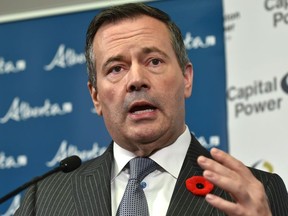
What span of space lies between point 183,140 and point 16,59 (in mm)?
1479

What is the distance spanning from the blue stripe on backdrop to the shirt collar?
817 millimetres

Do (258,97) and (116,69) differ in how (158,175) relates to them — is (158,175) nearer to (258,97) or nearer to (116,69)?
(116,69)

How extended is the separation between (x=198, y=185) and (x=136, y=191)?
187mm

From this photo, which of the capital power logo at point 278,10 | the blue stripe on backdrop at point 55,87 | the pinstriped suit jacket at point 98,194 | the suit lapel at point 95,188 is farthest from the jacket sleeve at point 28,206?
the capital power logo at point 278,10

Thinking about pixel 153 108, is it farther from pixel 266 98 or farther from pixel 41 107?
pixel 41 107

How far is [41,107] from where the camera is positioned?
326 cm

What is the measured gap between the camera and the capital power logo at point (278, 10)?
111 inches

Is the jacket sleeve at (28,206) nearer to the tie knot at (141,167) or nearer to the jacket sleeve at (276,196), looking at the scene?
the tie knot at (141,167)

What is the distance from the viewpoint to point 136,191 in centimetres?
198

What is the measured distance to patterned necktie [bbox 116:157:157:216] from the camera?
1935mm

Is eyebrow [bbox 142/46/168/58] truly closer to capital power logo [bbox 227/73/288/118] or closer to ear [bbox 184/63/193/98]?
ear [bbox 184/63/193/98]

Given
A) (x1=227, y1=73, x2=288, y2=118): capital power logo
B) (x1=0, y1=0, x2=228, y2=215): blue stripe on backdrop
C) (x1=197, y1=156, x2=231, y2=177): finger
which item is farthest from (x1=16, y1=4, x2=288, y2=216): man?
(x1=0, y1=0, x2=228, y2=215): blue stripe on backdrop

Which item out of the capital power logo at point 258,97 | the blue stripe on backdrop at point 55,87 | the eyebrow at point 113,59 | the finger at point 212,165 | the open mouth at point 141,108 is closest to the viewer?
the finger at point 212,165

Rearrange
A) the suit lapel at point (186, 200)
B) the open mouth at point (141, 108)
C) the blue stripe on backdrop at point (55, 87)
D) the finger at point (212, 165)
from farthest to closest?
1. the blue stripe on backdrop at point (55, 87)
2. the open mouth at point (141, 108)
3. the suit lapel at point (186, 200)
4. the finger at point (212, 165)
